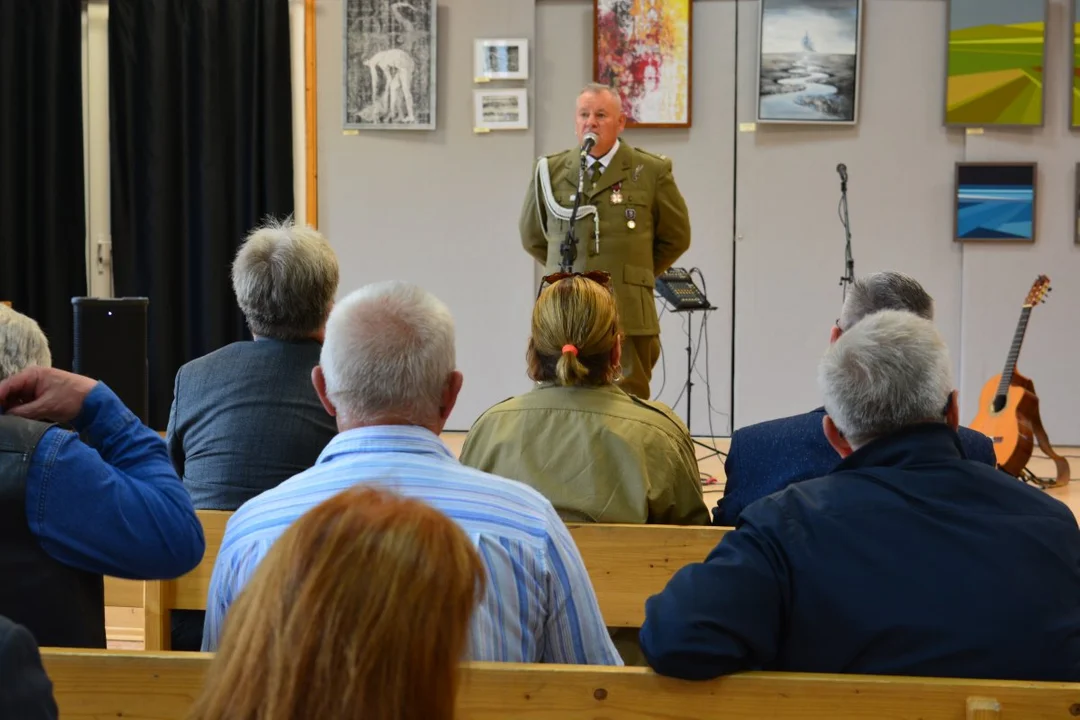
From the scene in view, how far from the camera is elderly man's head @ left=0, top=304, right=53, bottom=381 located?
5.52ft

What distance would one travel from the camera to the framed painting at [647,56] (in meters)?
6.82

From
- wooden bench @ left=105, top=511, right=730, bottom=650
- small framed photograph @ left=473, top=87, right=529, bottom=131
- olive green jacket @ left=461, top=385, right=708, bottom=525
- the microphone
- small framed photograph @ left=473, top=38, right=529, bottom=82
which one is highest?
small framed photograph @ left=473, top=38, right=529, bottom=82

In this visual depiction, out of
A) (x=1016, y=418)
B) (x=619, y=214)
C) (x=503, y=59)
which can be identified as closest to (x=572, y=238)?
(x=619, y=214)

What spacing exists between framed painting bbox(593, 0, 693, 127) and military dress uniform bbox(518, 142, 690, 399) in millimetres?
1801

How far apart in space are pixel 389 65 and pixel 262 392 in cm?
489

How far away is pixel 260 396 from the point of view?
2.43 metres

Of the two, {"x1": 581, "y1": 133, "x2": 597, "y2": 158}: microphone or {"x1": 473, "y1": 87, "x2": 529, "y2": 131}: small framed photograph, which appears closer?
{"x1": 581, "y1": 133, "x2": 597, "y2": 158}: microphone

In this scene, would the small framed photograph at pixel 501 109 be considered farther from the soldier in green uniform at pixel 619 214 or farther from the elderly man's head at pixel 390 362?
the elderly man's head at pixel 390 362

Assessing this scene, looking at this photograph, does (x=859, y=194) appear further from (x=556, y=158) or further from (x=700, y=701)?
(x=700, y=701)

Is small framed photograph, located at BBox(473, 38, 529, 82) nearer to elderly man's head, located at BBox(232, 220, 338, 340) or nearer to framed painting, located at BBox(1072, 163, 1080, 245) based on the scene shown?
framed painting, located at BBox(1072, 163, 1080, 245)

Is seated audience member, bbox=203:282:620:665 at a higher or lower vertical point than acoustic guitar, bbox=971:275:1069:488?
higher

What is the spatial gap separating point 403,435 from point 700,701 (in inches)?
20.3

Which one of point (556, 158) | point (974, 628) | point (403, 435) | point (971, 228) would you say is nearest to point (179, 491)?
point (403, 435)

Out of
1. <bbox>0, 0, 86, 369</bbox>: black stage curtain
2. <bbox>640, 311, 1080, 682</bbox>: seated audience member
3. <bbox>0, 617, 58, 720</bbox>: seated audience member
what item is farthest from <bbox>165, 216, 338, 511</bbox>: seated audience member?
<bbox>0, 0, 86, 369</bbox>: black stage curtain
